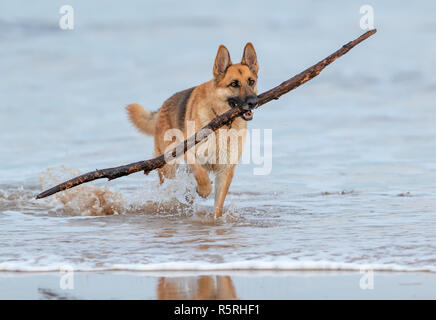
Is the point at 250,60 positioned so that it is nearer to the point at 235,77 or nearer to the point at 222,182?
the point at 235,77

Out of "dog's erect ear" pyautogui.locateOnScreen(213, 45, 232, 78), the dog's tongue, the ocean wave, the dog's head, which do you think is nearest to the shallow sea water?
the ocean wave

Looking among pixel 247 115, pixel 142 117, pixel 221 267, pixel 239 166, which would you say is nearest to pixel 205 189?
pixel 247 115

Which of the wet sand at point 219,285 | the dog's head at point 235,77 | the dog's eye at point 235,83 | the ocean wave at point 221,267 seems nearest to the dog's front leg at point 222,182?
the dog's head at point 235,77

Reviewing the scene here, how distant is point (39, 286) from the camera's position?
171 inches

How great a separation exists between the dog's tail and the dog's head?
163cm

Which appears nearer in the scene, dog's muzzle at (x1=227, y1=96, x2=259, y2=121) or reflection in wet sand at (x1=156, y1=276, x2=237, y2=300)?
reflection in wet sand at (x1=156, y1=276, x2=237, y2=300)

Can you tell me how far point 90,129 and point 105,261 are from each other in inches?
329

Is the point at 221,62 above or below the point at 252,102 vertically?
above

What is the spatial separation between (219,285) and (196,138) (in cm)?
203

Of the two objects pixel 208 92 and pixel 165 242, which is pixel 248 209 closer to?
pixel 208 92

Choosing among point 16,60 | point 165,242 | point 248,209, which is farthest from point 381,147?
point 16,60

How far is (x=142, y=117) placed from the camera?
8648 millimetres

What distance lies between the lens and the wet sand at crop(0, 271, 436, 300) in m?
4.12

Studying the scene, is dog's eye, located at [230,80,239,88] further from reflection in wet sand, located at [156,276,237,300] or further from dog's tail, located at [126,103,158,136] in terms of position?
reflection in wet sand, located at [156,276,237,300]
